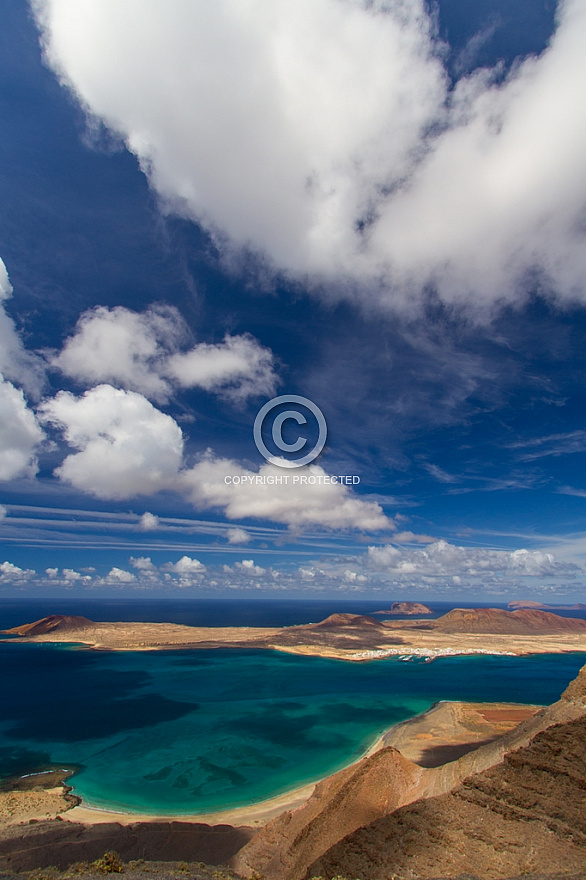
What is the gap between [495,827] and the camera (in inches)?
776

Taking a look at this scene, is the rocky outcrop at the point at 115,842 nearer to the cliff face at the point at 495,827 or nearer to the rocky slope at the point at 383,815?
the rocky slope at the point at 383,815

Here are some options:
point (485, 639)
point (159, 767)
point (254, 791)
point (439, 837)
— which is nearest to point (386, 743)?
point (254, 791)

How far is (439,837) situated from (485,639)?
17750 centimetres

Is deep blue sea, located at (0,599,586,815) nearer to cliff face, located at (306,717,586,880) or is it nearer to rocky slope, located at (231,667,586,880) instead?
rocky slope, located at (231,667,586,880)

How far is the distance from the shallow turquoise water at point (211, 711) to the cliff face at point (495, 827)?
2428 cm

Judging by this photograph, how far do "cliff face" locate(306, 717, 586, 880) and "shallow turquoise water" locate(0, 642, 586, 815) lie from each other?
2428 cm

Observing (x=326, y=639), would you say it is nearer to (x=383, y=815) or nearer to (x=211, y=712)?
(x=211, y=712)

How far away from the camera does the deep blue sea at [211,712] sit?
43250 millimetres

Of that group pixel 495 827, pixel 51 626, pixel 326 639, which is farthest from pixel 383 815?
pixel 51 626

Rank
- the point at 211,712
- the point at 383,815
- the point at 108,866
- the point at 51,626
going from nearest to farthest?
the point at 108,866, the point at 383,815, the point at 211,712, the point at 51,626

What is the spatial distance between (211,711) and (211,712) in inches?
30.2

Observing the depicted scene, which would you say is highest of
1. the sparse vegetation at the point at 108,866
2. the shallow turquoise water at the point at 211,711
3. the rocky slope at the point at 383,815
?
the rocky slope at the point at 383,815

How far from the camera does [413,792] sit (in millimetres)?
25859

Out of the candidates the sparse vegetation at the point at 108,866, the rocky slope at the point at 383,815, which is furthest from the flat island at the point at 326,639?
the sparse vegetation at the point at 108,866
